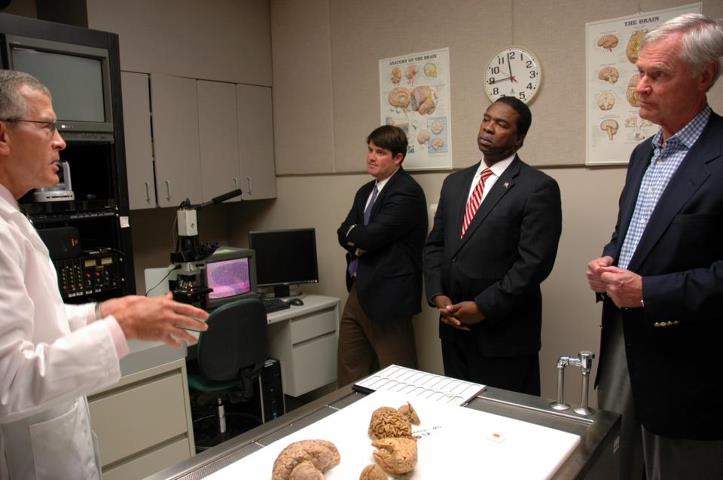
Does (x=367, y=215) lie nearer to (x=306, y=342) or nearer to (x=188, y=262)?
(x=306, y=342)

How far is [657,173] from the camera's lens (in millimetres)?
1608

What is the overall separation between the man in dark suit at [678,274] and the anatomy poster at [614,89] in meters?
0.89

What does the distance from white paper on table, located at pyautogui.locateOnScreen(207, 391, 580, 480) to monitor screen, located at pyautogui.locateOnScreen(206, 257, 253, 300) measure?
67.0 inches

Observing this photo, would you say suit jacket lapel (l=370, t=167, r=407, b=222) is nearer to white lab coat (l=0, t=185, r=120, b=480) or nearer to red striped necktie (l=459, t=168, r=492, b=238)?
red striped necktie (l=459, t=168, r=492, b=238)

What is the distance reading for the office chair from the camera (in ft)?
8.44

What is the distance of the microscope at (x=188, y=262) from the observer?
8.52 feet

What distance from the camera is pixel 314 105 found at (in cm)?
363

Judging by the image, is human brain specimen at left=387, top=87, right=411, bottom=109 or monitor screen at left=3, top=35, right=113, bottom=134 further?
human brain specimen at left=387, top=87, right=411, bottom=109

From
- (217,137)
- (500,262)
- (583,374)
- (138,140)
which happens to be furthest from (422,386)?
(217,137)

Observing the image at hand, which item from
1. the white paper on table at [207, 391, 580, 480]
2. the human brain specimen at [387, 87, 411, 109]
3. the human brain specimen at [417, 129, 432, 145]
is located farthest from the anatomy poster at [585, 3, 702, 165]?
the white paper on table at [207, 391, 580, 480]

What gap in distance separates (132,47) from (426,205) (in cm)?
184

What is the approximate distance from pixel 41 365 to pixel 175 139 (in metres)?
2.52

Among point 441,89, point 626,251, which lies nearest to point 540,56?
point 441,89

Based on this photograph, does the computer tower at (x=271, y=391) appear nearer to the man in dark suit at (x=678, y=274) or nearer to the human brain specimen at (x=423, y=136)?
the human brain specimen at (x=423, y=136)
